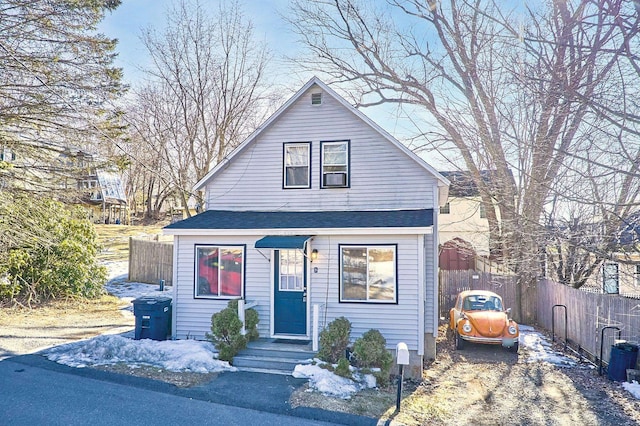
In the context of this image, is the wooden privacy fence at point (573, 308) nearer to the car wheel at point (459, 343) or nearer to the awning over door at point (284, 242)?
the car wheel at point (459, 343)

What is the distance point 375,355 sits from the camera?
8844 millimetres

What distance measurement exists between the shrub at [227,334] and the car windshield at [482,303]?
265 inches

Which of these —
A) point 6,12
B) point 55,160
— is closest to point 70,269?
point 55,160

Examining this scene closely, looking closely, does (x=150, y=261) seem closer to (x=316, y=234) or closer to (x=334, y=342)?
(x=316, y=234)

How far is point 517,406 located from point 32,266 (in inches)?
607

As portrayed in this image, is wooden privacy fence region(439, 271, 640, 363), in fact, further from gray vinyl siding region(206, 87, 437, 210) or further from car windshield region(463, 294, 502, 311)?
gray vinyl siding region(206, 87, 437, 210)

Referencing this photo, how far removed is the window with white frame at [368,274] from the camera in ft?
32.7

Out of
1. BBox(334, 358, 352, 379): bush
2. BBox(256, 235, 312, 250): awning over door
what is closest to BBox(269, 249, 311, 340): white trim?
BBox(256, 235, 312, 250): awning over door

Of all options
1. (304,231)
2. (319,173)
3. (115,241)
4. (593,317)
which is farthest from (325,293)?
(115,241)

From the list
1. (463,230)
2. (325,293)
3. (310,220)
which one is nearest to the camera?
(325,293)

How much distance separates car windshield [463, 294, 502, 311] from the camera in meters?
12.5

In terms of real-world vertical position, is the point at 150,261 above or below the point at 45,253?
below

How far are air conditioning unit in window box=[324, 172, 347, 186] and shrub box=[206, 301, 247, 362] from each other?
426 centimetres

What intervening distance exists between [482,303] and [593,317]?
2750 mm
